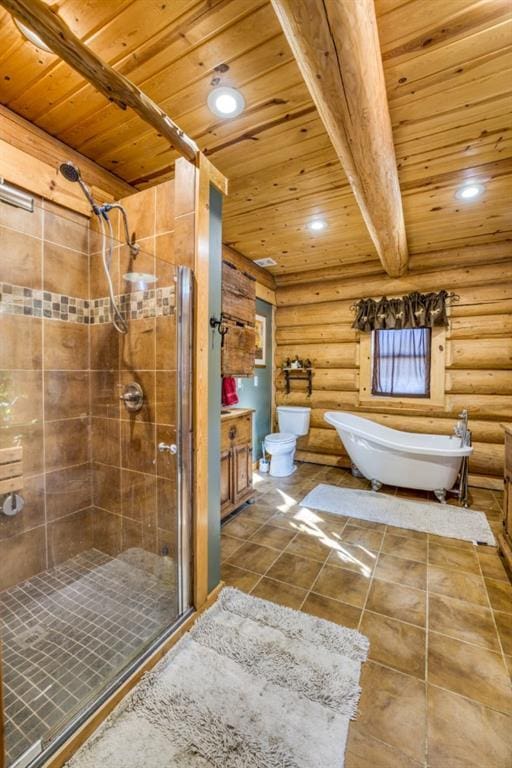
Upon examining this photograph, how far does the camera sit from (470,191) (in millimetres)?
2451

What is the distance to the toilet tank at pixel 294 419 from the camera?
4.30 m

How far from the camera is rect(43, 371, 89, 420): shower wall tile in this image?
6.29 ft

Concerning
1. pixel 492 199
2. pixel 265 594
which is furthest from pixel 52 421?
pixel 492 199

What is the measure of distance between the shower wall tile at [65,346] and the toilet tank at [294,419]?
280 cm

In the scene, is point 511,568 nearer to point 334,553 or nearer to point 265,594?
point 334,553

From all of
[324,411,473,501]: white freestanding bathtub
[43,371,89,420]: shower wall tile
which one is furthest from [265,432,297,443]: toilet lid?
[43,371,89,420]: shower wall tile

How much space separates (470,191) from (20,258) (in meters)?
3.18

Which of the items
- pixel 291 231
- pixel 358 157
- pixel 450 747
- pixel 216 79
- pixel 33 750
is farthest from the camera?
pixel 291 231

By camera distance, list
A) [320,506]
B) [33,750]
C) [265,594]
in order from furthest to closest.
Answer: [320,506]
[265,594]
[33,750]

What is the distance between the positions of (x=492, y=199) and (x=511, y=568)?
9.07ft

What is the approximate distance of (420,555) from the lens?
7.31 ft

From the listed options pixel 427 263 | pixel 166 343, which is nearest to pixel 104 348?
pixel 166 343

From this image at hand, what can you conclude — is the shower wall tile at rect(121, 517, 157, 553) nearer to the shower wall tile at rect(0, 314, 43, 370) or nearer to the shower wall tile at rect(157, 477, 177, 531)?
the shower wall tile at rect(157, 477, 177, 531)

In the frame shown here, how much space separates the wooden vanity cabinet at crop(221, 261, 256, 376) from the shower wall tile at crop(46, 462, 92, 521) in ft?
3.99
